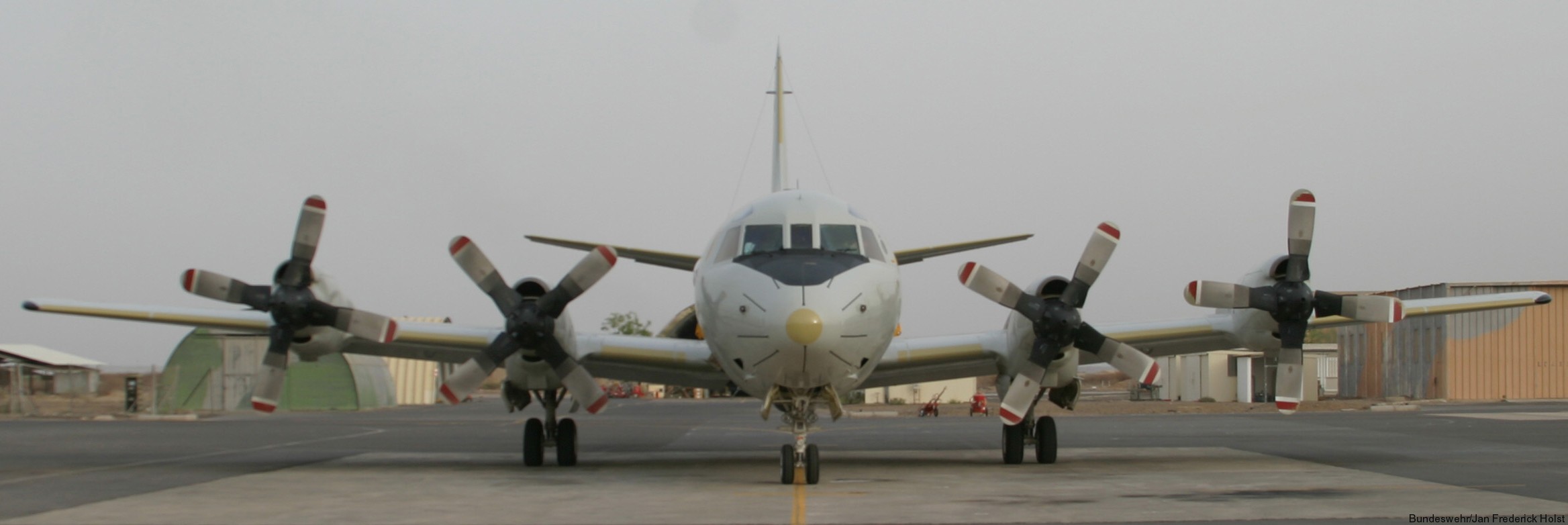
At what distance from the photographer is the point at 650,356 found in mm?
16906

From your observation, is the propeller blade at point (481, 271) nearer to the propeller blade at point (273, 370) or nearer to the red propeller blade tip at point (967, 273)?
the propeller blade at point (273, 370)

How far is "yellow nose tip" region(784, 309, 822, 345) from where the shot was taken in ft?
41.2

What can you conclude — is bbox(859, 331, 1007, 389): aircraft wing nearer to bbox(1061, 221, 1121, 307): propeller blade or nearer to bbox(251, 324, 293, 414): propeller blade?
bbox(1061, 221, 1121, 307): propeller blade

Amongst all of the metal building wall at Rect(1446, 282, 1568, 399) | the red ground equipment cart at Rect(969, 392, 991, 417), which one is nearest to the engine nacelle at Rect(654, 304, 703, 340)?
the red ground equipment cart at Rect(969, 392, 991, 417)

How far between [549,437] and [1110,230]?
7456 millimetres

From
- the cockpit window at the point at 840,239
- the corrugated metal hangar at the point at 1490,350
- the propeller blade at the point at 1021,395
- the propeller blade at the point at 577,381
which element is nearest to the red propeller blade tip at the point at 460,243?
the propeller blade at the point at 577,381

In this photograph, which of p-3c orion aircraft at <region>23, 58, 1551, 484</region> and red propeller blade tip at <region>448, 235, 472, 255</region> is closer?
p-3c orion aircraft at <region>23, 58, 1551, 484</region>

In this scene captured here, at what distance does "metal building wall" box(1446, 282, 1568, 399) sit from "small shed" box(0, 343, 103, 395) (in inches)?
1949

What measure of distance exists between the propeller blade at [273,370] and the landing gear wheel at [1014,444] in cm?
884

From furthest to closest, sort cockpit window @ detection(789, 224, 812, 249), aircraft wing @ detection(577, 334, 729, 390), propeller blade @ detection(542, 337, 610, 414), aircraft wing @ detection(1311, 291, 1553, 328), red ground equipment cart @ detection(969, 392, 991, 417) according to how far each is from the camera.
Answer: red ground equipment cart @ detection(969, 392, 991, 417) → aircraft wing @ detection(577, 334, 729, 390) → aircraft wing @ detection(1311, 291, 1553, 328) → propeller blade @ detection(542, 337, 610, 414) → cockpit window @ detection(789, 224, 812, 249)

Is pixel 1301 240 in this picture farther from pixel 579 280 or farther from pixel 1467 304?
pixel 579 280

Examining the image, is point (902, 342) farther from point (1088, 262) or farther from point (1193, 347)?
point (1193, 347)

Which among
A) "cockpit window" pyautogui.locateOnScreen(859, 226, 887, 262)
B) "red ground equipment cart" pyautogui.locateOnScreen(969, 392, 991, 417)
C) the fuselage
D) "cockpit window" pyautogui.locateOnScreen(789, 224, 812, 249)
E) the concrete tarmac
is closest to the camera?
the concrete tarmac

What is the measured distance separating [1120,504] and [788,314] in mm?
3436
